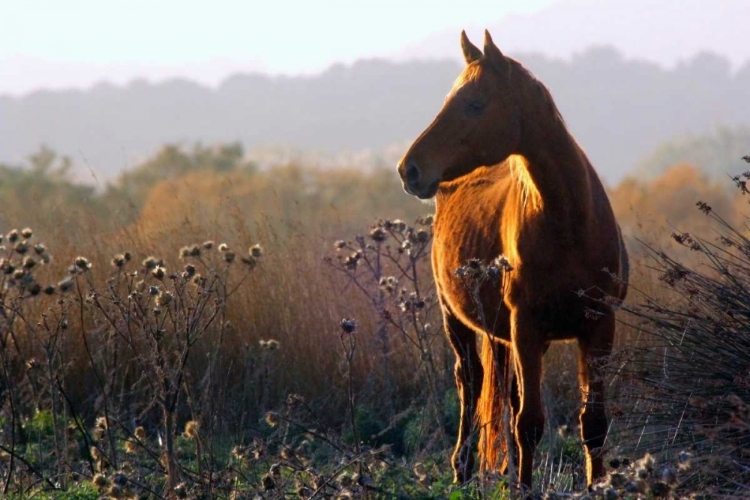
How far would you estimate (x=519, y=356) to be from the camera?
505 cm

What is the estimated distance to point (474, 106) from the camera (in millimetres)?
4934

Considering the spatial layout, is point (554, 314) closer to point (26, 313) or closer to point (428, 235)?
point (428, 235)

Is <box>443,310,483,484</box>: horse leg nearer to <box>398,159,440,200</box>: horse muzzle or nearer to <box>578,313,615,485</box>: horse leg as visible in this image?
<box>578,313,615,485</box>: horse leg

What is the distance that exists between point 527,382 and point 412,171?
1.14 metres

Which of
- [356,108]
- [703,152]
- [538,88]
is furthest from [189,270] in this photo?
[356,108]

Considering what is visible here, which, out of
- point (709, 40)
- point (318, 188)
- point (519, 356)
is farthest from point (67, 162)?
point (709, 40)

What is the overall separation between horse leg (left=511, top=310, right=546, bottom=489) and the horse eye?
94cm

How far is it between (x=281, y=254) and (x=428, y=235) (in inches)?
84.9

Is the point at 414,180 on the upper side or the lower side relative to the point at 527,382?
upper

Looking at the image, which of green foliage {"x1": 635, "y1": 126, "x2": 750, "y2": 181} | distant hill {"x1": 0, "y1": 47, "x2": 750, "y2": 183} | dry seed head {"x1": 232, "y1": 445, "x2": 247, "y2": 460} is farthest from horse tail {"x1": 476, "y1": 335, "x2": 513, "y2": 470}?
distant hill {"x1": 0, "y1": 47, "x2": 750, "y2": 183}

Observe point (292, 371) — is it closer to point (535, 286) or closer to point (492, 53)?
point (535, 286)

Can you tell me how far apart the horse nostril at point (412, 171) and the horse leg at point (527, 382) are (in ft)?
2.70

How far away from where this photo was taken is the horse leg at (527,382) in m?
5.04

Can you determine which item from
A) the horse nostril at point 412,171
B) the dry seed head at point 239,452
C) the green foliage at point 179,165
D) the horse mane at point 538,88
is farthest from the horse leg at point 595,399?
the green foliage at point 179,165
